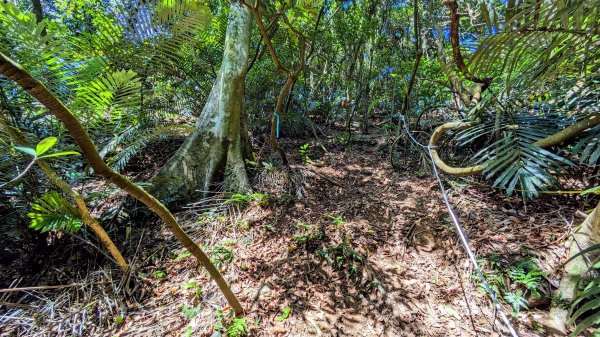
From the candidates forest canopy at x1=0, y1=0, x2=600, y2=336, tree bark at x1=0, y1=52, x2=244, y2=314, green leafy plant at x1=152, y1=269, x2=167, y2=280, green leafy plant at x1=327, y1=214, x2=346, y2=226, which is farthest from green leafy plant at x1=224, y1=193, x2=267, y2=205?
tree bark at x1=0, y1=52, x2=244, y2=314

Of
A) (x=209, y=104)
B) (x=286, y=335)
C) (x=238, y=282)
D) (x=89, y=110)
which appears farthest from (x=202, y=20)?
(x=286, y=335)

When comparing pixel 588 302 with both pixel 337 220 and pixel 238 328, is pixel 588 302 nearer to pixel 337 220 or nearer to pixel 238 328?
pixel 337 220

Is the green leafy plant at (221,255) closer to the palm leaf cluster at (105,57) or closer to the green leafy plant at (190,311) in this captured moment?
the green leafy plant at (190,311)

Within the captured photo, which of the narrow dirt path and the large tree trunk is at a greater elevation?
Answer: the large tree trunk

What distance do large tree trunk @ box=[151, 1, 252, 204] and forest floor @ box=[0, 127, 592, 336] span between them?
1.10 feet

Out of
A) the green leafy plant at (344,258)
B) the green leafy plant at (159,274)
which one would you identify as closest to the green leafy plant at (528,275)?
the green leafy plant at (344,258)

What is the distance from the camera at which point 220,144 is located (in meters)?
3.08

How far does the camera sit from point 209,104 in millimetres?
3240

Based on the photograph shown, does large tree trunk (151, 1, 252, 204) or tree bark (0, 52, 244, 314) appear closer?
tree bark (0, 52, 244, 314)

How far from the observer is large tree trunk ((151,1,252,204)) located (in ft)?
9.20

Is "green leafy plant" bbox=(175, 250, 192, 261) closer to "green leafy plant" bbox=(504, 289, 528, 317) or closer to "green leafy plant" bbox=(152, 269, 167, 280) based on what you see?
"green leafy plant" bbox=(152, 269, 167, 280)

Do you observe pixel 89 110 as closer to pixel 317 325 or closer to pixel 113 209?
pixel 113 209

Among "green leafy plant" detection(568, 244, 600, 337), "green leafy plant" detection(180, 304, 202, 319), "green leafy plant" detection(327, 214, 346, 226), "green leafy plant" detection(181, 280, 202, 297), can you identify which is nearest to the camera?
"green leafy plant" detection(568, 244, 600, 337)

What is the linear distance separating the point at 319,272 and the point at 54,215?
1854mm
